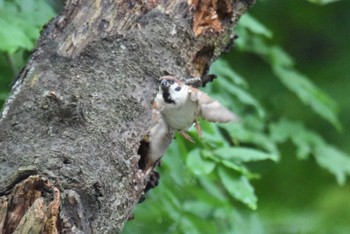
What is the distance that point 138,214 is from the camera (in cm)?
363

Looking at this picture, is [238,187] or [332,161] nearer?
[238,187]

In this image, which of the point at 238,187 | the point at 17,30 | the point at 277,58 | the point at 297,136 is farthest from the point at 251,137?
the point at 17,30

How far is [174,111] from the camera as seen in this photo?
8.93ft

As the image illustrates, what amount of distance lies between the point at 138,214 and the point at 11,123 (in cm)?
126

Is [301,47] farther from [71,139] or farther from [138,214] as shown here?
[71,139]

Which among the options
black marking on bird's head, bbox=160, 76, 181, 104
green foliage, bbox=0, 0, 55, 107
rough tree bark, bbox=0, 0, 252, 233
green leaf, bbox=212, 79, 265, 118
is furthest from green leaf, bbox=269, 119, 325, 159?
black marking on bird's head, bbox=160, 76, 181, 104

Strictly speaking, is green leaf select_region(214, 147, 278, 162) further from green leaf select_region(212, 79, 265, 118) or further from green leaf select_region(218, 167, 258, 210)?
green leaf select_region(212, 79, 265, 118)

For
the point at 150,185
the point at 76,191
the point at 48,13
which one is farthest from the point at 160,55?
Result: the point at 48,13

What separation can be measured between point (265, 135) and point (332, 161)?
1.07ft

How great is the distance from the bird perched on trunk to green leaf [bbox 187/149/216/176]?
0.52 meters

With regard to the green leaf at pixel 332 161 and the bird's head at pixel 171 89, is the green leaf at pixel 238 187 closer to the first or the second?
the bird's head at pixel 171 89

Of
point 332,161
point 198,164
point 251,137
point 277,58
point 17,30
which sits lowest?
point 332,161

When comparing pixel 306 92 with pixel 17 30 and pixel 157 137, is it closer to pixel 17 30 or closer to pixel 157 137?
pixel 17 30

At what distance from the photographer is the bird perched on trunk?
2.64 metres
